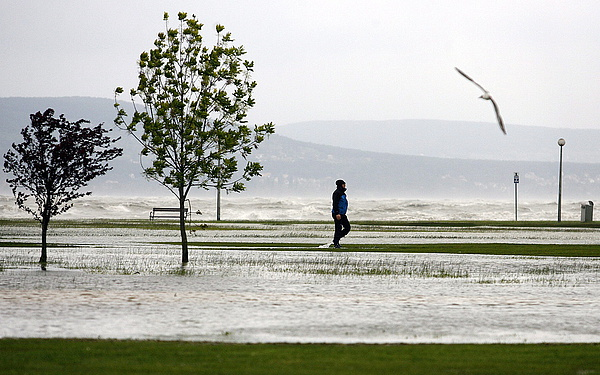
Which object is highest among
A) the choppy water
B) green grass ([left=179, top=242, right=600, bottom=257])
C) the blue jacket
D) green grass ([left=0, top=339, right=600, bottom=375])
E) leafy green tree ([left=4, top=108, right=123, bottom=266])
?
leafy green tree ([left=4, top=108, right=123, bottom=266])

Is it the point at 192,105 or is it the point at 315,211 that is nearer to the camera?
the point at 192,105

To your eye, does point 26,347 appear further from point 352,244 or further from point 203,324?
point 352,244

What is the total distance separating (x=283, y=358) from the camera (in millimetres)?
9555

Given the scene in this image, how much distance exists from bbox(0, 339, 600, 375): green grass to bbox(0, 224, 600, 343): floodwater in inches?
27.5

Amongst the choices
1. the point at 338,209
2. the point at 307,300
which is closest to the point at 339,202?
the point at 338,209

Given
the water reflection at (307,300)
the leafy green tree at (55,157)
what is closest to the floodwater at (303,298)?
the water reflection at (307,300)

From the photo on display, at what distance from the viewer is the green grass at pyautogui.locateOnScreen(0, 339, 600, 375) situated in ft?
29.2

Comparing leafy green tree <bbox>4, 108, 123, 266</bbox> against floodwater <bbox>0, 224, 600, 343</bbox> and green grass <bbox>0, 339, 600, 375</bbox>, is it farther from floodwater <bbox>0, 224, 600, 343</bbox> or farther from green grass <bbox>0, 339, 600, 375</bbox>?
green grass <bbox>0, 339, 600, 375</bbox>

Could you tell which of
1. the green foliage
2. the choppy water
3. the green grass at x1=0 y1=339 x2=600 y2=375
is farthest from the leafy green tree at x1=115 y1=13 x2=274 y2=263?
the choppy water

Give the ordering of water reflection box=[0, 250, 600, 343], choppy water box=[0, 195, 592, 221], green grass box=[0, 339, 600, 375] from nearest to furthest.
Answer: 1. green grass box=[0, 339, 600, 375]
2. water reflection box=[0, 250, 600, 343]
3. choppy water box=[0, 195, 592, 221]

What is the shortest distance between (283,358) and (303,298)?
582 cm

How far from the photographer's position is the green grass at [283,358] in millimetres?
8891

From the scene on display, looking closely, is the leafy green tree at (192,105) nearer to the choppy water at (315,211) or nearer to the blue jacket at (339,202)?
the blue jacket at (339,202)

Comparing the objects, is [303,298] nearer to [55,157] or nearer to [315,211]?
[55,157]
